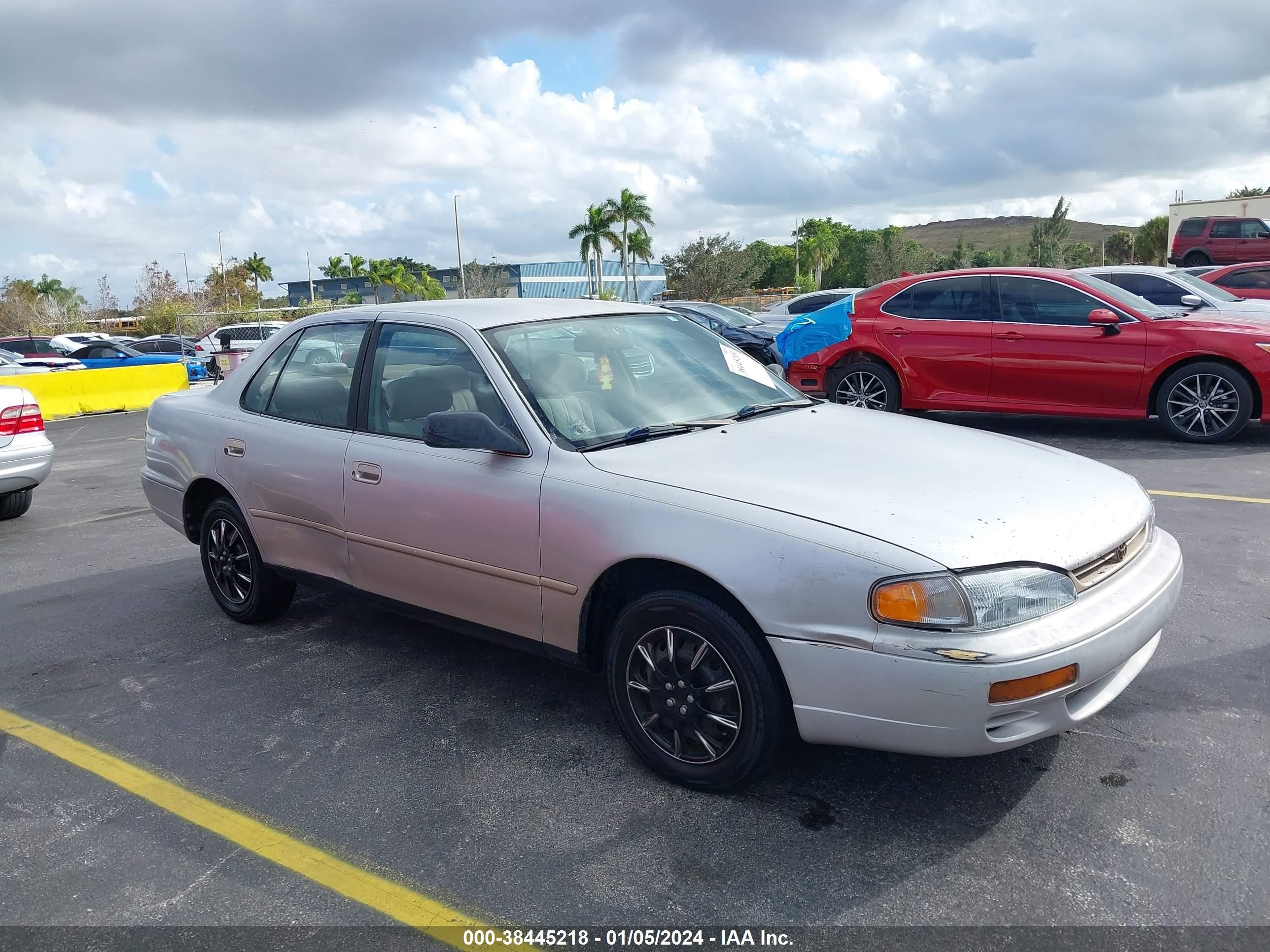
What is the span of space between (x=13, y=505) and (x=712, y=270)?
162 ft

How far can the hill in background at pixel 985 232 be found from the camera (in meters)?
152

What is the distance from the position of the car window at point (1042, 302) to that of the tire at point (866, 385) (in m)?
1.23

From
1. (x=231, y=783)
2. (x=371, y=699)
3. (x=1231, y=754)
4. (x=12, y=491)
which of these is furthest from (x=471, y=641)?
(x=12, y=491)

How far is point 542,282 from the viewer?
84.5 meters

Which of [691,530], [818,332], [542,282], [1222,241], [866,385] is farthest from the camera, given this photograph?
[542,282]

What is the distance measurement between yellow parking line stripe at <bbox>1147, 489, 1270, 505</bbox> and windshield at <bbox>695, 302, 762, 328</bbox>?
395 inches

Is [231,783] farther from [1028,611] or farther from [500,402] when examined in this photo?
[1028,611]

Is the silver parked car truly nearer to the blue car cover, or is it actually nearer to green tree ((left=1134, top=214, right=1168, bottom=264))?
the blue car cover

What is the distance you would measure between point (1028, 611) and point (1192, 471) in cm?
589

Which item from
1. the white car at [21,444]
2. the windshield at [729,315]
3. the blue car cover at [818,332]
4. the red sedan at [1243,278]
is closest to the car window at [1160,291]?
the blue car cover at [818,332]

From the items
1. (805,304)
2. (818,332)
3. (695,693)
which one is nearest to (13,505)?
(695,693)

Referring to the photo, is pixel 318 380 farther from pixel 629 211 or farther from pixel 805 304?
pixel 629 211

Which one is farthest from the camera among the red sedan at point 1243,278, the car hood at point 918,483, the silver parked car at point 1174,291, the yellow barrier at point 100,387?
the yellow barrier at point 100,387

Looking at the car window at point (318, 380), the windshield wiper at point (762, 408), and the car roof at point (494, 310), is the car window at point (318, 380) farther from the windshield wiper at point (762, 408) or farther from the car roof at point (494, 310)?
the windshield wiper at point (762, 408)
